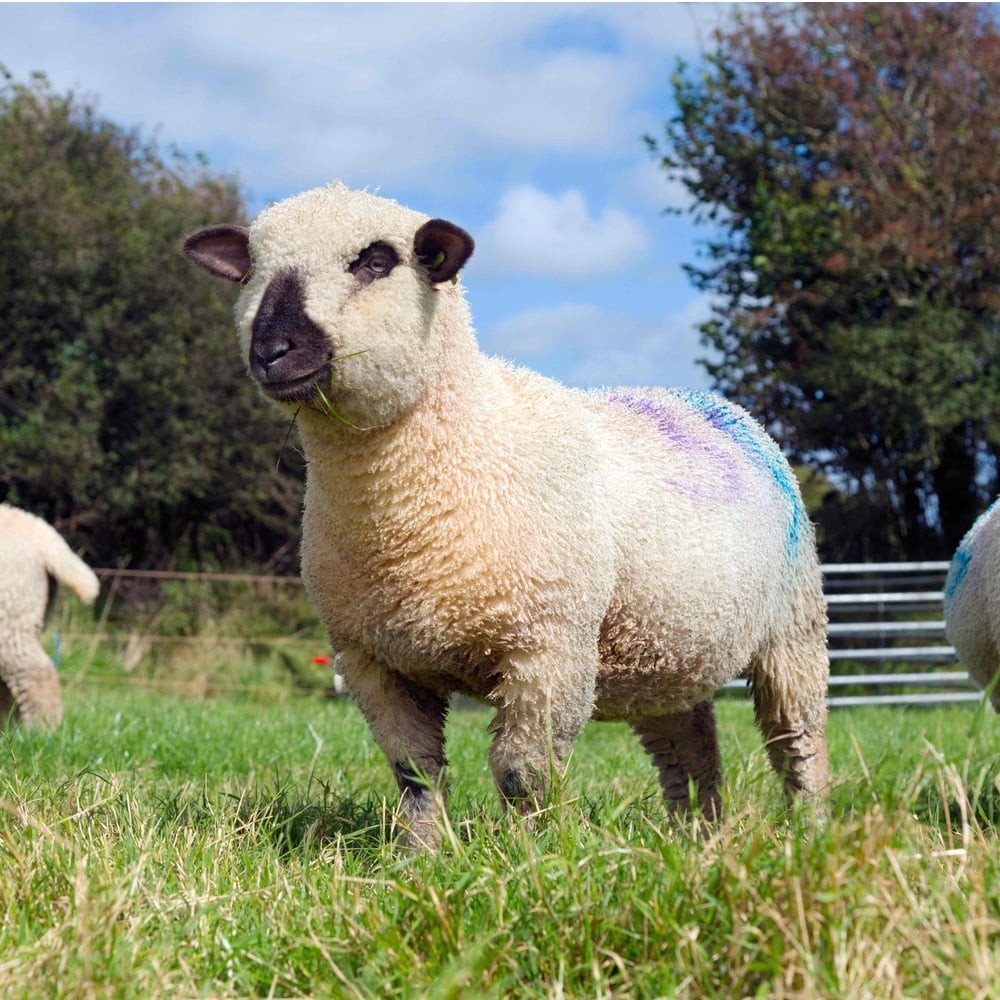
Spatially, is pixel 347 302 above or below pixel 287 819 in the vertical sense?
above

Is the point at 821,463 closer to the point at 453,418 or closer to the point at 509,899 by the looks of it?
the point at 453,418

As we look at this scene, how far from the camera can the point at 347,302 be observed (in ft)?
10.6

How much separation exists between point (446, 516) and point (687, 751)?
5.88 ft

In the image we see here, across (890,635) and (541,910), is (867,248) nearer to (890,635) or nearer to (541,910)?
(890,635)

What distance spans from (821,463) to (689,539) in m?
11.5

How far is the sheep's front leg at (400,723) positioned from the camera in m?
3.48

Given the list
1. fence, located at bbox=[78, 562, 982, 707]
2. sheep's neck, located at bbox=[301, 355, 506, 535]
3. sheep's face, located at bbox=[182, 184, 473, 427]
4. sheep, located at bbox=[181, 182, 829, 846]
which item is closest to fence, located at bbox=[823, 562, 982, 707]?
fence, located at bbox=[78, 562, 982, 707]

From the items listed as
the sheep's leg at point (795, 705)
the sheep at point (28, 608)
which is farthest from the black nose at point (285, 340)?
the sheep at point (28, 608)

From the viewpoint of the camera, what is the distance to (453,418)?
3443 mm

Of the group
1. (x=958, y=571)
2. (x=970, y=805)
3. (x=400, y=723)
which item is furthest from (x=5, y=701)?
(x=970, y=805)

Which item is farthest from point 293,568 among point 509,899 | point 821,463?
point 509,899

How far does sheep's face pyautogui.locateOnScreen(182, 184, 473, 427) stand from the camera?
315 cm

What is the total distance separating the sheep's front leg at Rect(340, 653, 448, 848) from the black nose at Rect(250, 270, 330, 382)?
89 centimetres

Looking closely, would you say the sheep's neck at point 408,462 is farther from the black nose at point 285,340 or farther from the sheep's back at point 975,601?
the sheep's back at point 975,601
